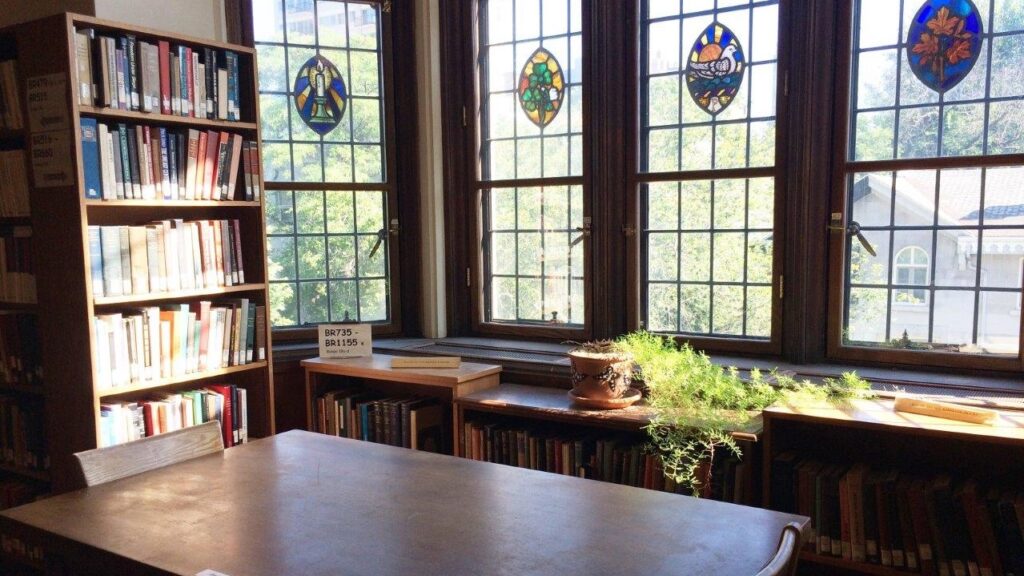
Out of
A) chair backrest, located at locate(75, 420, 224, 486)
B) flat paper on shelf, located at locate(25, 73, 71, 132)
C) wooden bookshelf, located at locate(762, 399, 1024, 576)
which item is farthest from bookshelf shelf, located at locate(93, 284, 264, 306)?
wooden bookshelf, located at locate(762, 399, 1024, 576)

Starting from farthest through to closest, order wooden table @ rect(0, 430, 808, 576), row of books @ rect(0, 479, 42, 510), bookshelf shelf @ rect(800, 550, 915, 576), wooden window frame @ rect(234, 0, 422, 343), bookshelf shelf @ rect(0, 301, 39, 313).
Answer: wooden window frame @ rect(234, 0, 422, 343), row of books @ rect(0, 479, 42, 510), bookshelf shelf @ rect(0, 301, 39, 313), bookshelf shelf @ rect(800, 550, 915, 576), wooden table @ rect(0, 430, 808, 576)

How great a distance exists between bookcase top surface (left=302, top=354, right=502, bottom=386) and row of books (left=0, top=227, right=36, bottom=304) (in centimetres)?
119

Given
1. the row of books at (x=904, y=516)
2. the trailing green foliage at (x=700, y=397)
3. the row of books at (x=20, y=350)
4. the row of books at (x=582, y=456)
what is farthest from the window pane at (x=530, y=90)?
the row of books at (x=20, y=350)

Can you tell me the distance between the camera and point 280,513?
1827 millimetres

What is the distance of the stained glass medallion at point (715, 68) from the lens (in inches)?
131

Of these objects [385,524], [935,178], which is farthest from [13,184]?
[935,178]

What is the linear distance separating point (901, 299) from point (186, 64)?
3.04 m

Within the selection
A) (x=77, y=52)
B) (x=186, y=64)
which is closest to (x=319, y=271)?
(x=186, y=64)

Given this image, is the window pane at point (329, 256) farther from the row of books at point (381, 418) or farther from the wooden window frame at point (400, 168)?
the row of books at point (381, 418)

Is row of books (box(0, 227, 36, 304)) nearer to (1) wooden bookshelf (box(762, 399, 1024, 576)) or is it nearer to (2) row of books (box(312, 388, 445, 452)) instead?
(2) row of books (box(312, 388, 445, 452))

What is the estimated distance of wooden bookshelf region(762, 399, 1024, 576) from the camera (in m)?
2.33

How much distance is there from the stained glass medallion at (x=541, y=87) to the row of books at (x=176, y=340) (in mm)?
1620

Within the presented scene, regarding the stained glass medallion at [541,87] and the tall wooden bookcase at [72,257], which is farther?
the stained glass medallion at [541,87]

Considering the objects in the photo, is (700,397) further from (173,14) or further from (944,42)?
(173,14)
